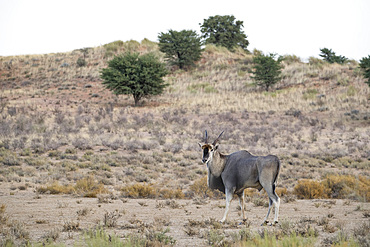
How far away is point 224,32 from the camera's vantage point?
6166 centimetres

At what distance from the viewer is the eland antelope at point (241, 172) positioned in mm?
7734

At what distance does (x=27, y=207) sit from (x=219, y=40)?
54.4m

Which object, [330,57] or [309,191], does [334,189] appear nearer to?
[309,191]

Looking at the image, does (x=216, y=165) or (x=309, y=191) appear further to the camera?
(x=309, y=191)

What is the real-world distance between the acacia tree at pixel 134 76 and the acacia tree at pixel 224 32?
26.9 m

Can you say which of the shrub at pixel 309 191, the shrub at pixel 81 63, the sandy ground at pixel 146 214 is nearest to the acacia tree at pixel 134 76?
the shrub at pixel 81 63

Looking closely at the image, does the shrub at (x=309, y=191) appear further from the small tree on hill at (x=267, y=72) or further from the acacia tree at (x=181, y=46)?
the acacia tree at (x=181, y=46)

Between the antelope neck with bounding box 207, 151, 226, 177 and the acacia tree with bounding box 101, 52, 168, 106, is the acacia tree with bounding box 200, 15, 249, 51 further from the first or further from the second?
the antelope neck with bounding box 207, 151, 226, 177

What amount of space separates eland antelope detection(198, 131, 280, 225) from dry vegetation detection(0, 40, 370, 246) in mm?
746

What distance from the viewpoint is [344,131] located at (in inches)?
1009

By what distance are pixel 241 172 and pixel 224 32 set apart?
184 feet

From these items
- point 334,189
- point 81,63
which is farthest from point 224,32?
point 334,189

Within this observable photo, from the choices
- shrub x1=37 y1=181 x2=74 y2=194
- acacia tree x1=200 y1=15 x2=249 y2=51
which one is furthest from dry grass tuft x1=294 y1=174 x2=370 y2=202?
acacia tree x1=200 y1=15 x2=249 y2=51

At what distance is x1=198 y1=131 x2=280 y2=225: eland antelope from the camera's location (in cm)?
773
